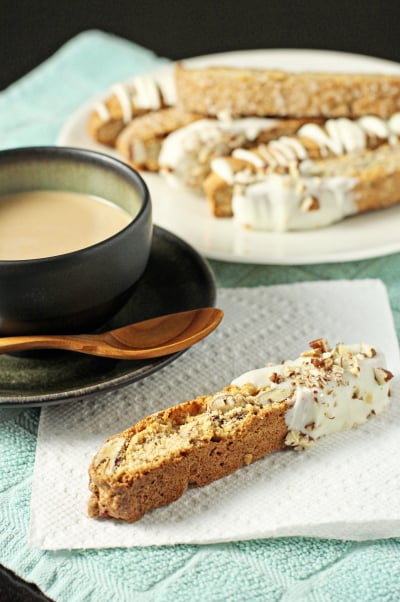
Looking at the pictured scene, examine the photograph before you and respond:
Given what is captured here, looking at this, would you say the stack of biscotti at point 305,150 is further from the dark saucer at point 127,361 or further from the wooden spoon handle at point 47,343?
the wooden spoon handle at point 47,343

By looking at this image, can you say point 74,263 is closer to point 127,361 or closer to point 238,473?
point 127,361

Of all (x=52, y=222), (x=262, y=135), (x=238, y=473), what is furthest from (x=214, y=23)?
(x=238, y=473)

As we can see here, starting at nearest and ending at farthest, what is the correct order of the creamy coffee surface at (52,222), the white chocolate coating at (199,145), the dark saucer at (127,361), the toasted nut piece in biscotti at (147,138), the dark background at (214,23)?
the dark saucer at (127,361), the creamy coffee surface at (52,222), the white chocolate coating at (199,145), the toasted nut piece in biscotti at (147,138), the dark background at (214,23)

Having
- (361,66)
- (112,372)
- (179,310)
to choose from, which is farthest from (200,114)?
(112,372)

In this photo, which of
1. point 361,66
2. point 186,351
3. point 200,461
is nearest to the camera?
point 200,461

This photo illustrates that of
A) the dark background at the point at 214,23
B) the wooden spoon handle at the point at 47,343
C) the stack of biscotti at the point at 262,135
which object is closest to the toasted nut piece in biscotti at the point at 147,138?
the stack of biscotti at the point at 262,135

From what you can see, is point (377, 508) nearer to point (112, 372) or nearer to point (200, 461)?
point (200, 461)
